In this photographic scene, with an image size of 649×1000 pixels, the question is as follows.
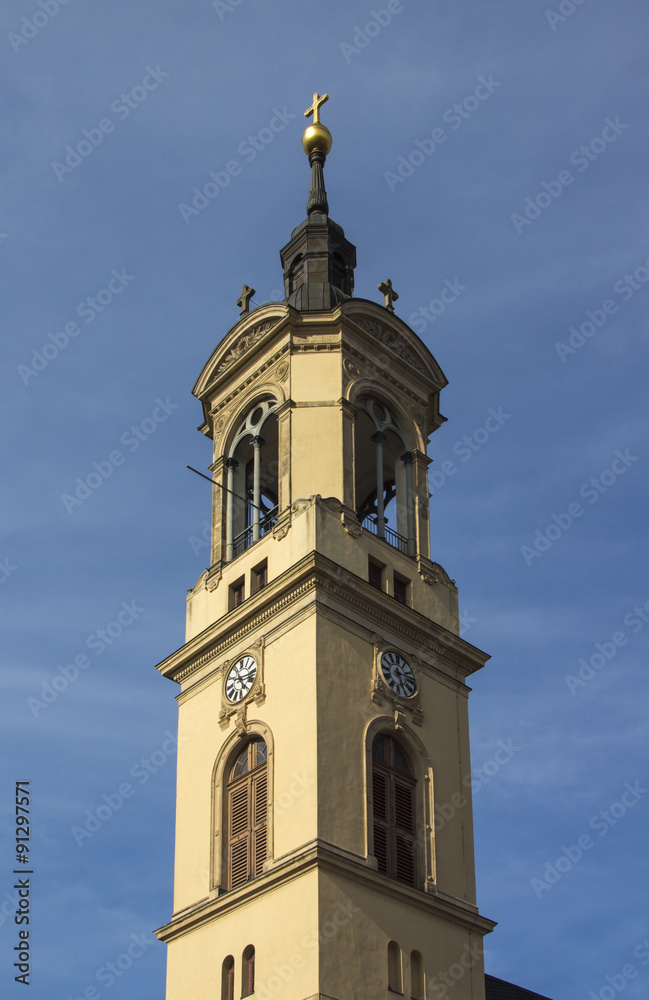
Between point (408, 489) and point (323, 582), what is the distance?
749 cm

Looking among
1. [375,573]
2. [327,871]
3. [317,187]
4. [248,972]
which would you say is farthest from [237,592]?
[317,187]

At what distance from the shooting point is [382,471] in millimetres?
45750

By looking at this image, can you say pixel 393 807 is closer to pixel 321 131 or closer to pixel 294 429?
pixel 294 429

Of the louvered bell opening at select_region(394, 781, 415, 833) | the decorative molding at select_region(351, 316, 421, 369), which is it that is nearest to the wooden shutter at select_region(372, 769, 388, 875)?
the louvered bell opening at select_region(394, 781, 415, 833)

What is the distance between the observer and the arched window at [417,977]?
35.7 m

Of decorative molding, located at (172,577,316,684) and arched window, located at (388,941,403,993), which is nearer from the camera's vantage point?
arched window, located at (388,941,403,993)

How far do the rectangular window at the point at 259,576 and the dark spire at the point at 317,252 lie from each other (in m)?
9.03

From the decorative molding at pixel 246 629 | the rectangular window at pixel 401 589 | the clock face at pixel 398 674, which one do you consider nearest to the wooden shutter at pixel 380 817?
the clock face at pixel 398 674

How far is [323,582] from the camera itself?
3972 cm

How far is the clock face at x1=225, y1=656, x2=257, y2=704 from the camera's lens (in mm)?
40219

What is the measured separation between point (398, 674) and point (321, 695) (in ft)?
11.7

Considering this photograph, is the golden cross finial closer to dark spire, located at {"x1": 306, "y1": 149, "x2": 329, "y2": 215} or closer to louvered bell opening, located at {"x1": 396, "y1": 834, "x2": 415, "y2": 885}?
dark spire, located at {"x1": 306, "y1": 149, "x2": 329, "y2": 215}

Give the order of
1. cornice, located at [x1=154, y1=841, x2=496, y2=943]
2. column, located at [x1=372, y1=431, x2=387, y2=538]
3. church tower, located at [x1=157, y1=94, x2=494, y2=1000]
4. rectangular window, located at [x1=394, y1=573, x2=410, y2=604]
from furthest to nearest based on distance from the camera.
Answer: column, located at [x1=372, y1=431, x2=387, y2=538], rectangular window, located at [x1=394, y1=573, x2=410, y2=604], church tower, located at [x1=157, y1=94, x2=494, y2=1000], cornice, located at [x1=154, y1=841, x2=496, y2=943]

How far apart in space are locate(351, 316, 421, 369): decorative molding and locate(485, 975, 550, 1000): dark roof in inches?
760
